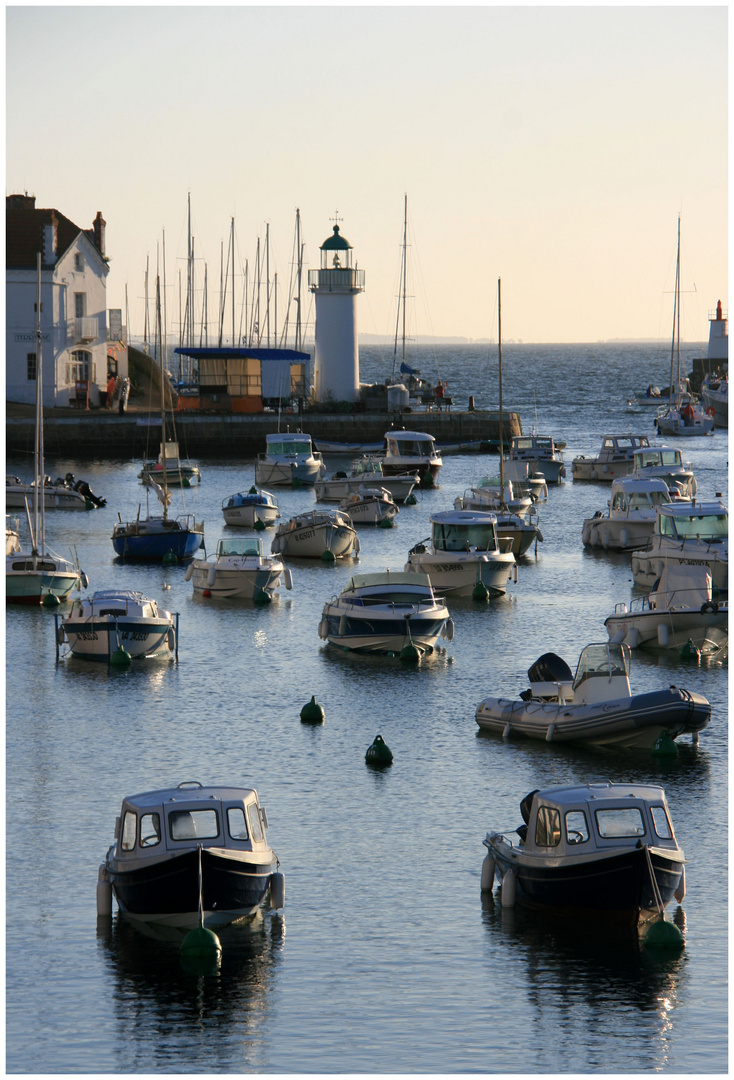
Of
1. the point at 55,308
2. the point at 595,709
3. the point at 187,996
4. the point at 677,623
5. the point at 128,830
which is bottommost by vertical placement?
the point at 187,996

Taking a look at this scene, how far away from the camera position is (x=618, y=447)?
266 feet

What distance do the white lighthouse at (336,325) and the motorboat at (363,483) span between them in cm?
2908

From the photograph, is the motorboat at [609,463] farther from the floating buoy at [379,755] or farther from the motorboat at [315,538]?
the floating buoy at [379,755]

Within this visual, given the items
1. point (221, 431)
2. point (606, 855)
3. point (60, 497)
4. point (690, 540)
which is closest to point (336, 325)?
point (221, 431)

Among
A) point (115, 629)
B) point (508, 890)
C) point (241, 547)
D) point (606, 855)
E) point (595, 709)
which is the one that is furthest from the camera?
point (241, 547)

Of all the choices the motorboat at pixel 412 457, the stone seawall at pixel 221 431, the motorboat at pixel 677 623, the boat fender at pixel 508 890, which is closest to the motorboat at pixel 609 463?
the motorboat at pixel 412 457

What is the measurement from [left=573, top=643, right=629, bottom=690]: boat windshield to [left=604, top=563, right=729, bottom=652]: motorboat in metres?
8.25

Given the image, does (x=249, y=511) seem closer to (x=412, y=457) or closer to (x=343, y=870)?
(x=412, y=457)

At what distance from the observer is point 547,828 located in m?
19.7

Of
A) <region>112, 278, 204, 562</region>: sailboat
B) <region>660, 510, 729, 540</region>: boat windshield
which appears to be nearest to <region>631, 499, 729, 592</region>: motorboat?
<region>660, 510, 729, 540</region>: boat windshield

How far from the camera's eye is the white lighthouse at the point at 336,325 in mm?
98562

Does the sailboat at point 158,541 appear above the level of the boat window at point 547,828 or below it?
above

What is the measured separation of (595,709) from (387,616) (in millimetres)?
9467

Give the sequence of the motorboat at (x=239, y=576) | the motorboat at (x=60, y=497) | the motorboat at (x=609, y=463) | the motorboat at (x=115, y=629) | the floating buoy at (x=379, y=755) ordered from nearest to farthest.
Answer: the floating buoy at (x=379, y=755) → the motorboat at (x=115, y=629) → the motorboat at (x=239, y=576) → the motorboat at (x=60, y=497) → the motorboat at (x=609, y=463)
